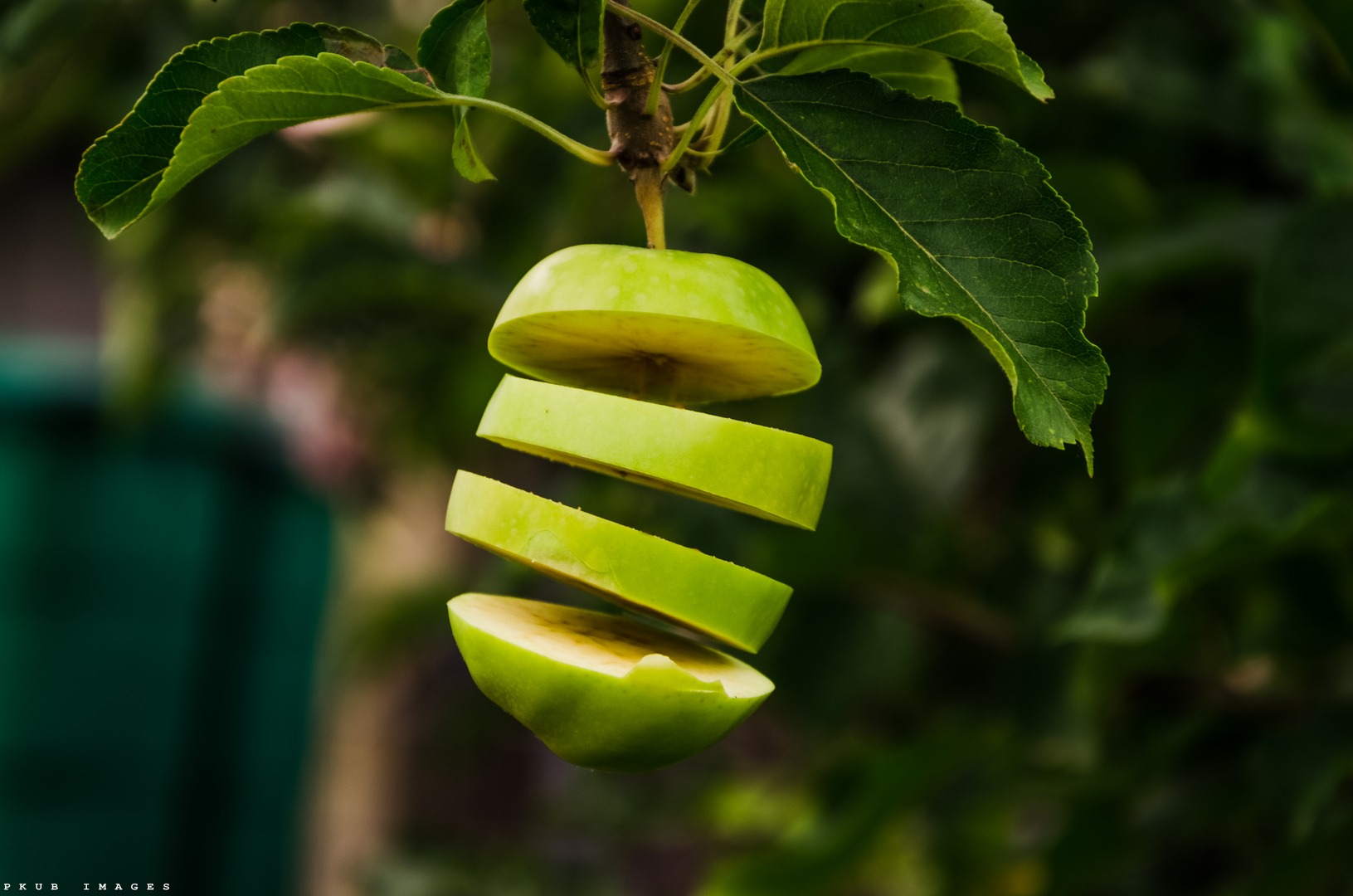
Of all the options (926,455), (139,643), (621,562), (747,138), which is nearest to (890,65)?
(747,138)

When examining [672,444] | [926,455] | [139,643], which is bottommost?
[139,643]

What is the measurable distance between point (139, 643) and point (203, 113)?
1.89m

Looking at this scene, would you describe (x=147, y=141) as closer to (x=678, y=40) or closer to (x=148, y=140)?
(x=148, y=140)

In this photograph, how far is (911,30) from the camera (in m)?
0.25

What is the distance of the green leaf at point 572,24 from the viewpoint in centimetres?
25

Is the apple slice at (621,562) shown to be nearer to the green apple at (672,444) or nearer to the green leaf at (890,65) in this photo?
the green apple at (672,444)

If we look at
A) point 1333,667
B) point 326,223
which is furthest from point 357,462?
point 1333,667

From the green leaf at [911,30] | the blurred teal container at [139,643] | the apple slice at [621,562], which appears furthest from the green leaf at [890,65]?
the blurred teal container at [139,643]

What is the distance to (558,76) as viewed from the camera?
0.93 metres

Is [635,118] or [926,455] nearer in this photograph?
[635,118]

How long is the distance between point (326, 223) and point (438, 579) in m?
0.59

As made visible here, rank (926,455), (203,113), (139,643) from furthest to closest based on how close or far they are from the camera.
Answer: (139,643) → (926,455) → (203,113)

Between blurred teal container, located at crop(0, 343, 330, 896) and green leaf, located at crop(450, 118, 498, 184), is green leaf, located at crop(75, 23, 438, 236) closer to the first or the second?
green leaf, located at crop(450, 118, 498, 184)

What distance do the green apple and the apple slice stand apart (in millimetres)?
14
